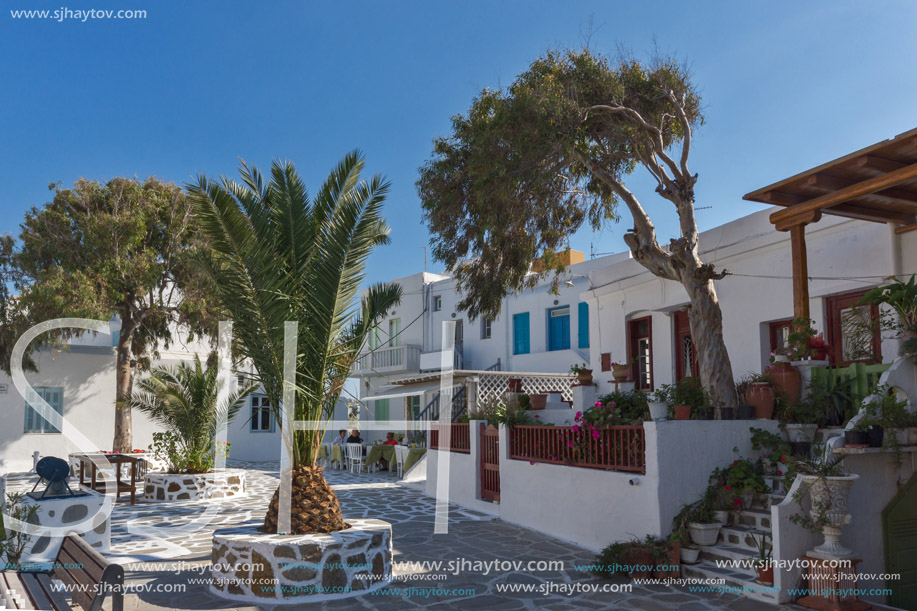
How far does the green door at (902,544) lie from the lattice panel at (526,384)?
11.2 meters

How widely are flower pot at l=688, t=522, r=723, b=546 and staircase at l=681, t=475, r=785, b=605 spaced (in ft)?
0.18

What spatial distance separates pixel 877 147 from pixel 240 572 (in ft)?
26.5

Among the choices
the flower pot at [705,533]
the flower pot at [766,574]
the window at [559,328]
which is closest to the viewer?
the flower pot at [766,574]

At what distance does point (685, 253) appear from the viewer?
383 inches

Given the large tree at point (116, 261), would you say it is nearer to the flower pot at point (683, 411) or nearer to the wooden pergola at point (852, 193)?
the flower pot at point (683, 411)

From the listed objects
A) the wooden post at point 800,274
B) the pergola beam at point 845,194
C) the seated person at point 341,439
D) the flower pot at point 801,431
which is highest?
the pergola beam at point 845,194

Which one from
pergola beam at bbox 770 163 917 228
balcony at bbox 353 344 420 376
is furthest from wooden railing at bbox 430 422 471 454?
balcony at bbox 353 344 420 376

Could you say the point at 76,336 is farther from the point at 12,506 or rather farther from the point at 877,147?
the point at 877,147

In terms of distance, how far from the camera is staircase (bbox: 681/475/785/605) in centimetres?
675

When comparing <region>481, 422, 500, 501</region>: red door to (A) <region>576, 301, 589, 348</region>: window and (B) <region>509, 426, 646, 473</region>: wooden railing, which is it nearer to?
(B) <region>509, 426, 646, 473</region>: wooden railing

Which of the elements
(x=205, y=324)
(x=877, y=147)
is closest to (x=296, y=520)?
(x=877, y=147)

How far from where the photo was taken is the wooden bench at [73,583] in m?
4.25

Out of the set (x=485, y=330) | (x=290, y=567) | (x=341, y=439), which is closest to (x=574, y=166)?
(x=290, y=567)

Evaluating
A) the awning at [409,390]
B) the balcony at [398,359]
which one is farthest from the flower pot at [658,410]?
the balcony at [398,359]
